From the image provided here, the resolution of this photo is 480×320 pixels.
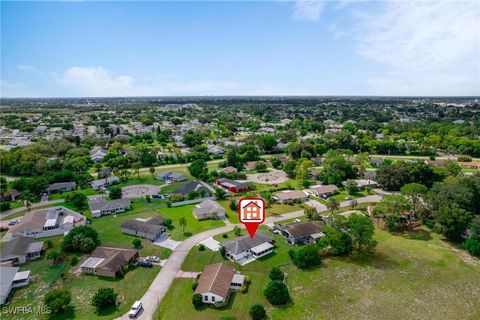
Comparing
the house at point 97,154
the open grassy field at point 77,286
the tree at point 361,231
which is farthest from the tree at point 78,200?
the tree at point 361,231

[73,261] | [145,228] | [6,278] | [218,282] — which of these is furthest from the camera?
[145,228]

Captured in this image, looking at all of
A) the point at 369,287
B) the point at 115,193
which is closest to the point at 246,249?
the point at 369,287

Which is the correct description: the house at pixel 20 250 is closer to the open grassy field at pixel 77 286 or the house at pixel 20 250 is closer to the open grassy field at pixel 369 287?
the open grassy field at pixel 77 286

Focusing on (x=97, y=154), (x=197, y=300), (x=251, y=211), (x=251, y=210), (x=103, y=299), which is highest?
(x=251, y=210)

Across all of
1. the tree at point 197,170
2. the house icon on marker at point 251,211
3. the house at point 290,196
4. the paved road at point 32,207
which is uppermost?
the house icon on marker at point 251,211

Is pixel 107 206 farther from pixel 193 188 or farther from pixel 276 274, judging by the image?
pixel 276 274

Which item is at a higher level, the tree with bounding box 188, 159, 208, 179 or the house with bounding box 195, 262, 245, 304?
the tree with bounding box 188, 159, 208, 179

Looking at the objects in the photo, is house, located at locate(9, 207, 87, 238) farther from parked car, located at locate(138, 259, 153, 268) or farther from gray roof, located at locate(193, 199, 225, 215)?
gray roof, located at locate(193, 199, 225, 215)

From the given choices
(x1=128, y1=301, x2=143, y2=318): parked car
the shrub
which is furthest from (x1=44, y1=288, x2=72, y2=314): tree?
the shrub
